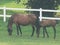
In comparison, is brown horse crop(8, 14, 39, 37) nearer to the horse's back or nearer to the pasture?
the horse's back

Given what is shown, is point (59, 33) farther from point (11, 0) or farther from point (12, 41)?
point (11, 0)

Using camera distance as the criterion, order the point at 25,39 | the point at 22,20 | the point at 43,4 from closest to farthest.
Answer: 1. the point at 25,39
2. the point at 22,20
3. the point at 43,4

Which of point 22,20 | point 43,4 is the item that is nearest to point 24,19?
point 22,20

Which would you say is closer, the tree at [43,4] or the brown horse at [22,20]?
the brown horse at [22,20]

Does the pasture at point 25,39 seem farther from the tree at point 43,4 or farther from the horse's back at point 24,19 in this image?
the tree at point 43,4

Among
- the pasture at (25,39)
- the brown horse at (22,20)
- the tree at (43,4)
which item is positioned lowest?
the pasture at (25,39)

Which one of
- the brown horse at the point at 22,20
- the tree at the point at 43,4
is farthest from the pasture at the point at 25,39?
the tree at the point at 43,4

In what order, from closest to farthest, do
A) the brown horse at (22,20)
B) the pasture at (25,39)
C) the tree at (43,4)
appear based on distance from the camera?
the pasture at (25,39)
the brown horse at (22,20)
the tree at (43,4)

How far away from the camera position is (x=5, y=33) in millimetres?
18172

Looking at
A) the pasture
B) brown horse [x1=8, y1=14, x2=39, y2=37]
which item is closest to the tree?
the pasture

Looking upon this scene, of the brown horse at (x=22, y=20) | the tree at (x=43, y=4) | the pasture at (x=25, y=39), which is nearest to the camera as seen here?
the pasture at (x=25, y=39)

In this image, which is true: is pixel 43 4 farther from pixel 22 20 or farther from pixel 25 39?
pixel 25 39

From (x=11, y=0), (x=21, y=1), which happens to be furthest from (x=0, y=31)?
(x=11, y=0)

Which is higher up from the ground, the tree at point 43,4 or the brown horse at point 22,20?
the tree at point 43,4
